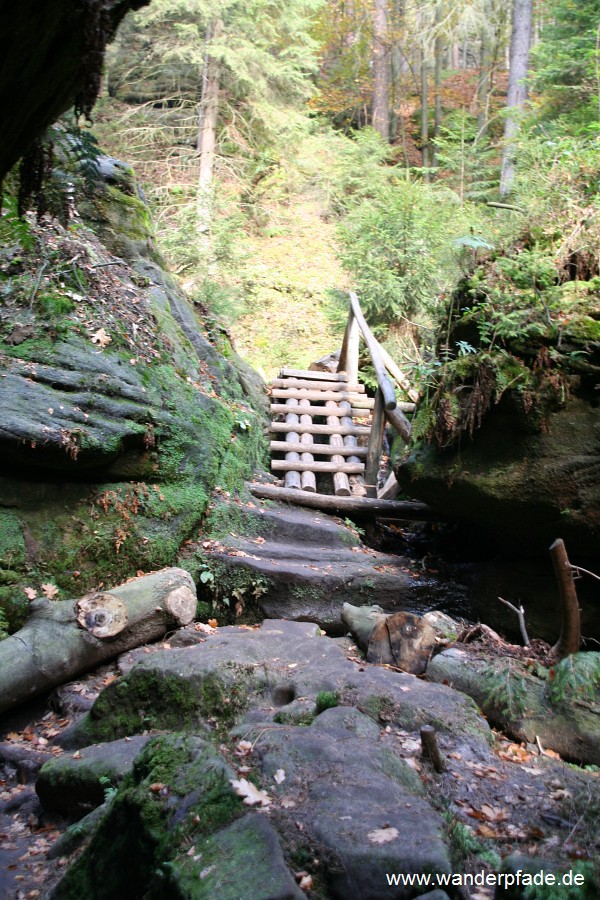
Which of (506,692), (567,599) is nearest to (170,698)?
(506,692)

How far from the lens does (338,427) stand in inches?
359

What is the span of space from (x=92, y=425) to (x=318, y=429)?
432cm

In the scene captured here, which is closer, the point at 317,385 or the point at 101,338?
the point at 101,338

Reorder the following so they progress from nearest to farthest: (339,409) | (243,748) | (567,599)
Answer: (243,748), (567,599), (339,409)

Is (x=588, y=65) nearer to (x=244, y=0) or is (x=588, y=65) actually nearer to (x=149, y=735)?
(x=244, y=0)

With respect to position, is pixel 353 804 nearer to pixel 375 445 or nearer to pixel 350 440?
pixel 375 445

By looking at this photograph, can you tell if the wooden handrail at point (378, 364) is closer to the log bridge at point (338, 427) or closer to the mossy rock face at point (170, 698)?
the log bridge at point (338, 427)

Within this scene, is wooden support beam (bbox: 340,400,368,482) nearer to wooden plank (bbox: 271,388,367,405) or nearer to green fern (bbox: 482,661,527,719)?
wooden plank (bbox: 271,388,367,405)

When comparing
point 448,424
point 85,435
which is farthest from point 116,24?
point 448,424

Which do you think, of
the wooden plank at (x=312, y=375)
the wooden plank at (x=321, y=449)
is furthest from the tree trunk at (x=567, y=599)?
the wooden plank at (x=312, y=375)

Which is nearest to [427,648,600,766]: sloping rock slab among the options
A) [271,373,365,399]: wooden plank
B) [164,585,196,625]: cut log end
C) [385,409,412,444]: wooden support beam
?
[164,585,196,625]: cut log end

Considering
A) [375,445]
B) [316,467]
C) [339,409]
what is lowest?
[316,467]

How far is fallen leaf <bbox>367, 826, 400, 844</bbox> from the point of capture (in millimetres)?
2244

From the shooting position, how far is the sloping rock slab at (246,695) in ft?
11.6
